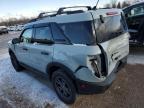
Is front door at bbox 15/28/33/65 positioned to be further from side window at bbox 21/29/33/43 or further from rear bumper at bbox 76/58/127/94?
rear bumper at bbox 76/58/127/94

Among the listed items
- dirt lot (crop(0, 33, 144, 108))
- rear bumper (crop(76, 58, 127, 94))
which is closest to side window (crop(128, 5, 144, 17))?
dirt lot (crop(0, 33, 144, 108))

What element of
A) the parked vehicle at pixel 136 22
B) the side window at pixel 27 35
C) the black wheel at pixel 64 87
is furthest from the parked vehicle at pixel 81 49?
the parked vehicle at pixel 136 22

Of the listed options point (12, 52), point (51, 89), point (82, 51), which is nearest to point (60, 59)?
point (82, 51)

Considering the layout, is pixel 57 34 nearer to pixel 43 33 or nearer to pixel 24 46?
pixel 43 33

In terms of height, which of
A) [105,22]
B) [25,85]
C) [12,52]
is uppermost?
[105,22]

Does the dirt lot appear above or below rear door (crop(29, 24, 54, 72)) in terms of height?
below

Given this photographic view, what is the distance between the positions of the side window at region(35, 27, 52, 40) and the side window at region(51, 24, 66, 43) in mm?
181

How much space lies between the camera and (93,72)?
344 centimetres

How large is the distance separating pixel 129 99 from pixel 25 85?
3.03 metres

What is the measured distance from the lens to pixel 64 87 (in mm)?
4184

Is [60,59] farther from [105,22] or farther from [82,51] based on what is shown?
[105,22]

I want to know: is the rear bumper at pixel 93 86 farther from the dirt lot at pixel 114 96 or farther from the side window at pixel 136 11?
the side window at pixel 136 11

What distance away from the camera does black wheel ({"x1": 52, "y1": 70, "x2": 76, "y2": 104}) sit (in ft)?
12.9

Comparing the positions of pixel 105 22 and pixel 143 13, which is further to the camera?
pixel 143 13
